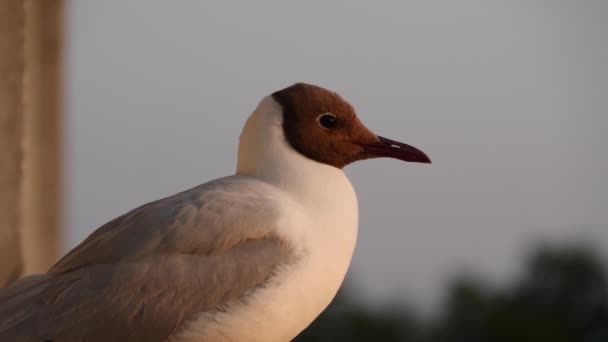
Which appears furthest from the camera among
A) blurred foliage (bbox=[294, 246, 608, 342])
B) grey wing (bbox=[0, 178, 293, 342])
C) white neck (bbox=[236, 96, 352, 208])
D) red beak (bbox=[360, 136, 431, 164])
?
blurred foliage (bbox=[294, 246, 608, 342])

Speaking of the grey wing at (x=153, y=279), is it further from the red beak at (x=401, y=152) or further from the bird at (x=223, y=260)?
the red beak at (x=401, y=152)

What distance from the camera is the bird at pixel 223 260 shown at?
7.32 feet

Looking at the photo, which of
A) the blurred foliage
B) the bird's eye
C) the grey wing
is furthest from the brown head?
the blurred foliage

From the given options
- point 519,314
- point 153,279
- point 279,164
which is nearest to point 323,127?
point 279,164

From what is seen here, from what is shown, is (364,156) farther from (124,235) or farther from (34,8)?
(34,8)

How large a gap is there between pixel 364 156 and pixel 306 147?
0.64ft

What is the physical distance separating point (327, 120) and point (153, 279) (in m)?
0.69

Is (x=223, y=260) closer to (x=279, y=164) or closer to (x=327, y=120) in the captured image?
(x=279, y=164)

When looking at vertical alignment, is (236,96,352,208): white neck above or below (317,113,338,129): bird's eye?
below

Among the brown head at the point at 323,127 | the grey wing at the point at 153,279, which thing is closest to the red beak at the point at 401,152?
the brown head at the point at 323,127

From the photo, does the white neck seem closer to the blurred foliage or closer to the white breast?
the white breast

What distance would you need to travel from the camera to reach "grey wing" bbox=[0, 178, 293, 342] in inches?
87.4

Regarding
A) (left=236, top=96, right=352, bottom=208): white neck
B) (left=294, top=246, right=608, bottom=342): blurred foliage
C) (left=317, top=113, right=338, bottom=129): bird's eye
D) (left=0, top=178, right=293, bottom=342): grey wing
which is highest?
(left=317, top=113, right=338, bottom=129): bird's eye

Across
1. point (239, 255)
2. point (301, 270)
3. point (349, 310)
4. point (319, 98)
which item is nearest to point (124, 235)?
point (239, 255)
